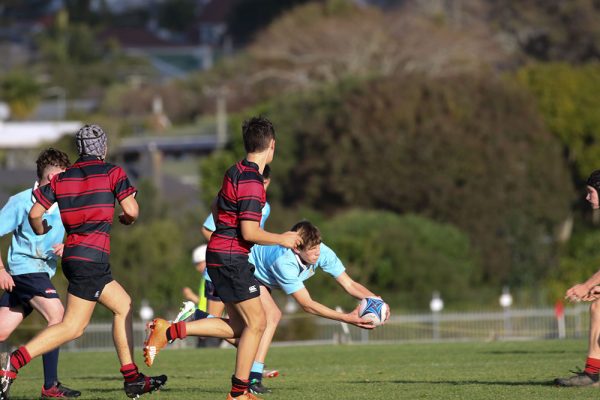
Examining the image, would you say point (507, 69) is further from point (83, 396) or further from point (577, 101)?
point (83, 396)

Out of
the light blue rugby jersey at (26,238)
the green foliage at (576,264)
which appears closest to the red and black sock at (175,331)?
the light blue rugby jersey at (26,238)

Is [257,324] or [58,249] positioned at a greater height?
[58,249]

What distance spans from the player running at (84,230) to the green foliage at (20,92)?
10138 centimetres

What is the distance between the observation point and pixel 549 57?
3327 inches

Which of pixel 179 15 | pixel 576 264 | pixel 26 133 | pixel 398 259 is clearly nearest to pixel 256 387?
pixel 398 259

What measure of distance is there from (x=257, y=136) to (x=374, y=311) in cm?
196

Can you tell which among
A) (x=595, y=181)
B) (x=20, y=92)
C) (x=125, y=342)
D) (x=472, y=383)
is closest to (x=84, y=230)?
(x=125, y=342)

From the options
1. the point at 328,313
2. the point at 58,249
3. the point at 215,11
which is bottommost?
the point at 328,313

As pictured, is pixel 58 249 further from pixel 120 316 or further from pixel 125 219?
pixel 125 219

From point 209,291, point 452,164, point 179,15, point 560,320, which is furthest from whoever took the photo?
point 179,15

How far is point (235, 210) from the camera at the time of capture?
11.3 m

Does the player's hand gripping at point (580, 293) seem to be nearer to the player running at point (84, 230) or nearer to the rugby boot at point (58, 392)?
the player running at point (84, 230)

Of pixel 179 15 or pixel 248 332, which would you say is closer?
pixel 248 332

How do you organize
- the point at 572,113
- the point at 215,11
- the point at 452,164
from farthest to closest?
the point at 215,11
the point at 572,113
the point at 452,164
